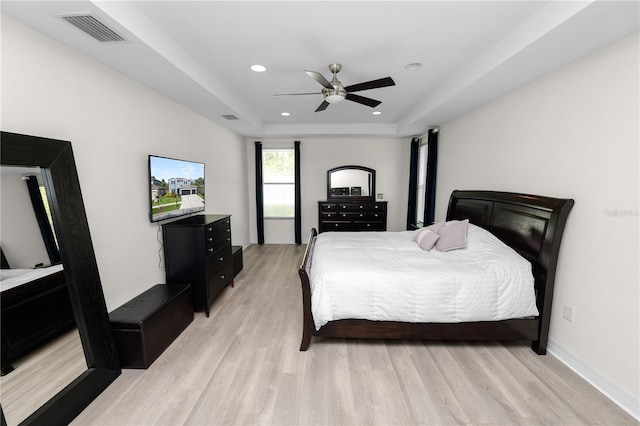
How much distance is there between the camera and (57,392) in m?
1.58

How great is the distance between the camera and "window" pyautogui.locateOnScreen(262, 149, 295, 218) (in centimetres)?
603

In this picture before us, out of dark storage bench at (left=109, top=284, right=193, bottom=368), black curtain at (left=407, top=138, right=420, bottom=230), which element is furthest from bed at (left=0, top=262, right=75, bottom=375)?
black curtain at (left=407, top=138, right=420, bottom=230)

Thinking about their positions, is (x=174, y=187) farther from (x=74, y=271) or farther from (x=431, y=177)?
(x=431, y=177)

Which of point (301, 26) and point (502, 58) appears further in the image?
point (502, 58)

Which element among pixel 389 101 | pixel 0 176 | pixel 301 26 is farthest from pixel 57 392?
pixel 389 101

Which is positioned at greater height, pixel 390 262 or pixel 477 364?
pixel 390 262

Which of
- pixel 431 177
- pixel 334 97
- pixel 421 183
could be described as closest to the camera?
pixel 334 97

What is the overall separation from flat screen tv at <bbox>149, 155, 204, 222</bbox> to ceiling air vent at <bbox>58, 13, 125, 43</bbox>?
1062 mm

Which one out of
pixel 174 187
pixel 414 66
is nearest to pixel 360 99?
pixel 414 66

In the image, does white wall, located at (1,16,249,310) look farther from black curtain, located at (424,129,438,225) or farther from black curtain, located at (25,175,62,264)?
black curtain, located at (424,129,438,225)

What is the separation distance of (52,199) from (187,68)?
150 cm

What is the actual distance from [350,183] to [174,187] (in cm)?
381

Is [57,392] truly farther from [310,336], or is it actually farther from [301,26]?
[301,26]

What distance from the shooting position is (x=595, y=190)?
1957 millimetres
